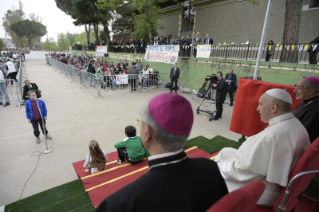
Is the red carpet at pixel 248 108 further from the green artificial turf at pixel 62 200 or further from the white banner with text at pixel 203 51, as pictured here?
the white banner with text at pixel 203 51

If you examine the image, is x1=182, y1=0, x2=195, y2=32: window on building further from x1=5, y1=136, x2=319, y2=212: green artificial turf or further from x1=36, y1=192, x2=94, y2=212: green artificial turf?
x1=36, y1=192, x2=94, y2=212: green artificial turf

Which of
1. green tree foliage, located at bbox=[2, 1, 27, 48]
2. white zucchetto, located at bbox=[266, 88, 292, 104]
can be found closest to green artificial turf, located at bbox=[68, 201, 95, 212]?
white zucchetto, located at bbox=[266, 88, 292, 104]

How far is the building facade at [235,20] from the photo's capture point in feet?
36.9

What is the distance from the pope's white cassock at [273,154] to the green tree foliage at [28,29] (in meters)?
88.3

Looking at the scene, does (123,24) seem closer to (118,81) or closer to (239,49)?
(118,81)

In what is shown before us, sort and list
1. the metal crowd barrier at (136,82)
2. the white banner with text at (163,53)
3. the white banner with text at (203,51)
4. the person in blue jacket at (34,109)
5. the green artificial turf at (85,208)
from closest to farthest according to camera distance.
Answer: the green artificial turf at (85,208) → the person in blue jacket at (34,109) → the white banner with text at (203,51) → the white banner with text at (163,53) → the metal crowd barrier at (136,82)

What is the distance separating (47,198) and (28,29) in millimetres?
87028

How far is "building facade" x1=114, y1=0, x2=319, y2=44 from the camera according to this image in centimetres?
1123

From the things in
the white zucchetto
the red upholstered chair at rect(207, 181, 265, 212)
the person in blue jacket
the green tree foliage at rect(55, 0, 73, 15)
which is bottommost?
the person in blue jacket

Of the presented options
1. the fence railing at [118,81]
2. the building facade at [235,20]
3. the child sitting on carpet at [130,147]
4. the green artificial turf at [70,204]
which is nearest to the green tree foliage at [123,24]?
the building facade at [235,20]

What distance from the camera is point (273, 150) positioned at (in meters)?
1.80

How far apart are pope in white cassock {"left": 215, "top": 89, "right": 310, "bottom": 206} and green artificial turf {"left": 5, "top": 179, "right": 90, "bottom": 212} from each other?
9.38ft

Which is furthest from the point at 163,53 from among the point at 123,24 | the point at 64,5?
the point at 64,5

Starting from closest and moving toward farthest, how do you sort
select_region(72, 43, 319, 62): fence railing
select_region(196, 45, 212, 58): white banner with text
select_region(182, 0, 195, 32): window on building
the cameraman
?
the cameraman < select_region(72, 43, 319, 62): fence railing < select_region(196, 45, 212, 58): white banner with text < select_region(182, 0, 195, 32): window on building
